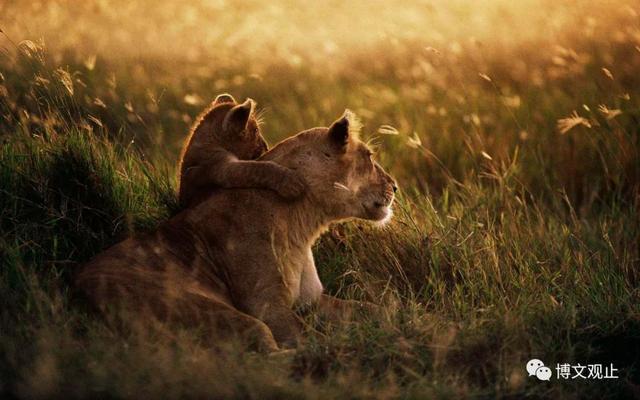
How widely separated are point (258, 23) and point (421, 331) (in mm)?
9858

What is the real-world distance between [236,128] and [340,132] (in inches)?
26.6

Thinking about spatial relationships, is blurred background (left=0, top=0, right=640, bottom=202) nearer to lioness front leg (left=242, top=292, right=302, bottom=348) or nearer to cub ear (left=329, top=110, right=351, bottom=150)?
cub ear (left=329, top=110, right=351, bottom=150)

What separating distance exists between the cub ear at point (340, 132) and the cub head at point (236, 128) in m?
0.55

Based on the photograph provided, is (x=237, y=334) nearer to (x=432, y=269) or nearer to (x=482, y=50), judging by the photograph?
(x=432, y=269)

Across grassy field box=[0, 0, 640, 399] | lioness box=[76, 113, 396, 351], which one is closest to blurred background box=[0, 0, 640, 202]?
grassy field box=[0, 0, 640, 399]

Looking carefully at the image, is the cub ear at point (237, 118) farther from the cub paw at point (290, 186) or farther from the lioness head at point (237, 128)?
the cub paw at point (290, 186)

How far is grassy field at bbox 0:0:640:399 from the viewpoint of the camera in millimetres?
4887

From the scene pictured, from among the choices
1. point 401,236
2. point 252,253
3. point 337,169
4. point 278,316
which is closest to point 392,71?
point 401,236

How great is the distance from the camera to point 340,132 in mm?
6270

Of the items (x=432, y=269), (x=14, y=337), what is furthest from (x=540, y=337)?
(x=14, y=337)

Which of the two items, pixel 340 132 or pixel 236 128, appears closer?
pixel 340 132

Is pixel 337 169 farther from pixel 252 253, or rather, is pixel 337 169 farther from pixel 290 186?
pixel 252 253

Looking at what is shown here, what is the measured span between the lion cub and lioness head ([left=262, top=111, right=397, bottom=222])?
0.13 metres

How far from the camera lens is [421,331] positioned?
5402 mm
